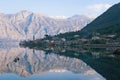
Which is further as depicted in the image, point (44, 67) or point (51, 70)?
point (44, 67)

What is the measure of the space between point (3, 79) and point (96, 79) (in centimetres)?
1846

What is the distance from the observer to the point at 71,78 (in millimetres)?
68438

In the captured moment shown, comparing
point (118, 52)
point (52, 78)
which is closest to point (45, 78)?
point (52, 78)

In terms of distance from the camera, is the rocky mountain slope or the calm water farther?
the rocky mountain slope

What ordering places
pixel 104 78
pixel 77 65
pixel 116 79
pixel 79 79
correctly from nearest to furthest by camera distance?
pixel 116 79, pixel 104 78, pixel 79 79, pixel 77 65

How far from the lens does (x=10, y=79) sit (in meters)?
68.6

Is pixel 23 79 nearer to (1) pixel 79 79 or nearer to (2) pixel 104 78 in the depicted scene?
(1) pixel 79 79

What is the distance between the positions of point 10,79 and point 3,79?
5.73 ft

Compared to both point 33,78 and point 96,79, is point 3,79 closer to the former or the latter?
point 33,78

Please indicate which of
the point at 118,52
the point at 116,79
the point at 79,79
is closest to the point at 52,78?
the point at 79,79

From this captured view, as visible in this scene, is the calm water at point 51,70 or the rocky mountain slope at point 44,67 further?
the rocky mountain slope at point 44,67

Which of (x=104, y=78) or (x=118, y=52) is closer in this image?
(x=104, y=78)

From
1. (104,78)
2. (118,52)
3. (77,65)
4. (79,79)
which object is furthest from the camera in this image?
A: (118,52)

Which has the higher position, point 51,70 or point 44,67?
point 51,70
